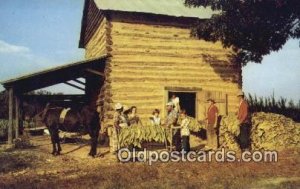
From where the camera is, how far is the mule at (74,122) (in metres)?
15.0

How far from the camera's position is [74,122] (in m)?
15.5

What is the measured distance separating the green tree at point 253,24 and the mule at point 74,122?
548cm

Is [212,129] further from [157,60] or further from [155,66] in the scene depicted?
[157,60]

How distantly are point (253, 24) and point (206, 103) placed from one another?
163 inches

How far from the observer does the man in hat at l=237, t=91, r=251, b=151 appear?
14.0 m

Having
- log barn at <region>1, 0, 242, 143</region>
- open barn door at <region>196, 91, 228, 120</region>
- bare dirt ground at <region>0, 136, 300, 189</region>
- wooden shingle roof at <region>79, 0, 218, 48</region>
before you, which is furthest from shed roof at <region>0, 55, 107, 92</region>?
open barn door at <region>196, 91, 228, 120</region>

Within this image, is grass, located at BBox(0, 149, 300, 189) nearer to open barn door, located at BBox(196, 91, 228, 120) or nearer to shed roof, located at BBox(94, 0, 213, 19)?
open barn door, located at BBox(196, 91, 228, 120)

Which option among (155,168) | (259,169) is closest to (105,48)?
(155,168)

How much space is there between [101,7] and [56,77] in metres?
3.64

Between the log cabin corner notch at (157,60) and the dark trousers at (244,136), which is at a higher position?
the log cabin corner notch at (157,60)

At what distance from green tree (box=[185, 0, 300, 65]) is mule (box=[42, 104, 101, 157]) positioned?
5478 millimetres

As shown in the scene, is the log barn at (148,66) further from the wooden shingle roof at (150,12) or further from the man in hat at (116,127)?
the man in hat at (116,127)

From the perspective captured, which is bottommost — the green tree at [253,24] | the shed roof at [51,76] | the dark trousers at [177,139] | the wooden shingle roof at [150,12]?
the dark trousers at [177,139]

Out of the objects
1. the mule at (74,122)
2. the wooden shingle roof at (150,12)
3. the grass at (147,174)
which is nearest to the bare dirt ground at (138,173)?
the grass at (147,174)
